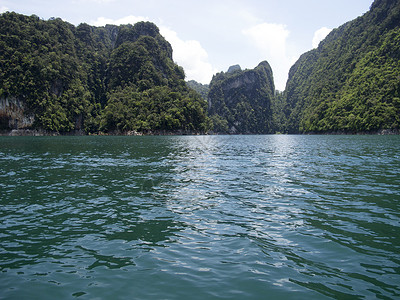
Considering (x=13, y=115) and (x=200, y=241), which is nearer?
(x=200, y=241)

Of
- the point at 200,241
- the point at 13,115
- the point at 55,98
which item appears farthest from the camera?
the point at 55,98

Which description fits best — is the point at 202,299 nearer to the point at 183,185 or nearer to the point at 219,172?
the point at 183,185

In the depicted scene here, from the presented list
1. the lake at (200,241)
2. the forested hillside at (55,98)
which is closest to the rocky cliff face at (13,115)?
the forested hillside at (55,98)

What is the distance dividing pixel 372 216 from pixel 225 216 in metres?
6.25

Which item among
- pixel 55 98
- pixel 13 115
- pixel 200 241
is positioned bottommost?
pixel 200 241

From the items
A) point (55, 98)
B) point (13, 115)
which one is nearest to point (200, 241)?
point (13, 115)

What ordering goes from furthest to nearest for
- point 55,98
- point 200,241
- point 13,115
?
point 55,98 → point 13,115 → point 200,241

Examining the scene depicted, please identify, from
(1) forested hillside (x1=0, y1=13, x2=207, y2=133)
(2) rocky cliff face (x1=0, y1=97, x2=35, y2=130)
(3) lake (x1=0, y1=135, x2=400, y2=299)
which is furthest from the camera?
(1) forested hillside (x1=0, y1=13, x2=207, y2=133)

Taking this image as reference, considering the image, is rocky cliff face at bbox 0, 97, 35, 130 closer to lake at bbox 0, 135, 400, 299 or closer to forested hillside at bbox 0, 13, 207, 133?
forested hillside at bbox 0, 13, 207, 133

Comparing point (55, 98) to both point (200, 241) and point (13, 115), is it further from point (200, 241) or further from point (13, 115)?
point (200, 241)

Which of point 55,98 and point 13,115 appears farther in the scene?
point 55,98

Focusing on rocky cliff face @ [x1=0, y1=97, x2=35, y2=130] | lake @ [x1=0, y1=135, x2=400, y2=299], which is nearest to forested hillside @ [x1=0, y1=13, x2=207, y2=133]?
rocky cliff face @ [x1=0, y1=97, x2=35, y2=130]

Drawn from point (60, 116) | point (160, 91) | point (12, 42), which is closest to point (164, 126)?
point (160, 91)

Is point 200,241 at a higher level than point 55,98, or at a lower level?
lower
